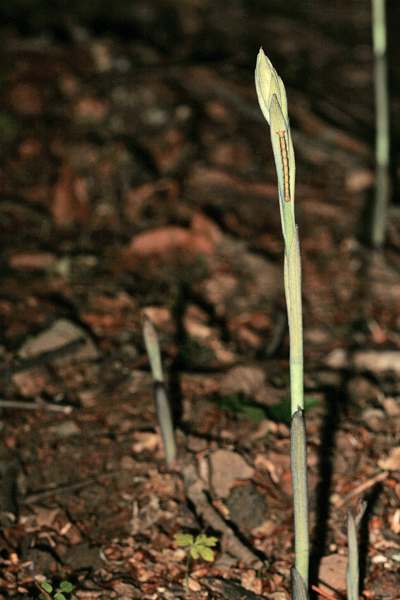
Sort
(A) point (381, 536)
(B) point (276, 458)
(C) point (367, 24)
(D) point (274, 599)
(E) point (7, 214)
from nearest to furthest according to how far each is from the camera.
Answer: (D) point (274, 599), (A) point (381, 536), (B) point (276, 458), (E) point (7, 214), (C) point (367, 24)

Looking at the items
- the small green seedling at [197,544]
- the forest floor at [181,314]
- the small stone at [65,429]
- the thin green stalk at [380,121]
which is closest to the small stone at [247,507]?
the forest floor at [181,314]

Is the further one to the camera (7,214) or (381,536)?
(7,214)

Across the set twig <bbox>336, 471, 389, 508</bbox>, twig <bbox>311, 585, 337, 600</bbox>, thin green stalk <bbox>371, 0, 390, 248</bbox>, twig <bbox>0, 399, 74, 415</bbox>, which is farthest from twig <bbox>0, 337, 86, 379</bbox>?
thin green stalk <bbox>371, 0, 390, 248</bbox>

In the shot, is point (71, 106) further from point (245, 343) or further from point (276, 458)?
point (276, 458)

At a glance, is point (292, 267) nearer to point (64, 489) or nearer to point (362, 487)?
point (362, 487)

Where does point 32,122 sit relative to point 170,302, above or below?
above

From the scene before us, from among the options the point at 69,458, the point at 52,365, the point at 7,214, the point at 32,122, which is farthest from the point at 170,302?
the point at 32,122

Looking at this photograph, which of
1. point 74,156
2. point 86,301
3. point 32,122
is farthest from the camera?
point 32,122

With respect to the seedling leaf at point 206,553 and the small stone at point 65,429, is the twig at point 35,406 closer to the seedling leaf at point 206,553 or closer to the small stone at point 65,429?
the small stone at point 65,429

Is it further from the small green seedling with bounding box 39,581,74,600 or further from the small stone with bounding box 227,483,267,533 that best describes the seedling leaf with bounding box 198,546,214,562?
the small green seedling with bounding box 39,581,74,600
